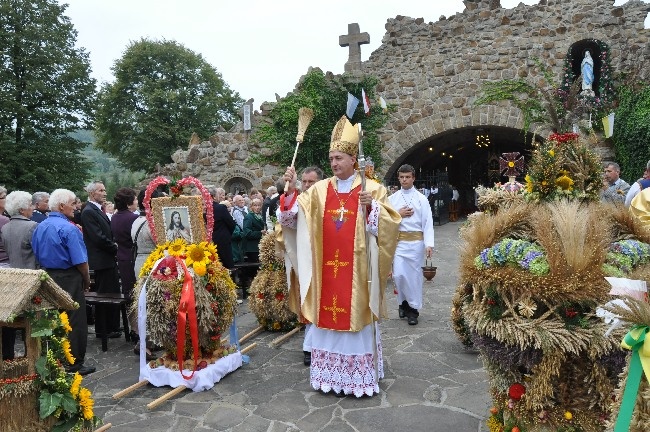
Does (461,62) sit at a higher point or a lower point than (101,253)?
higher

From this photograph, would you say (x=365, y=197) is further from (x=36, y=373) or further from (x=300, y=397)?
(x=36, y=373)

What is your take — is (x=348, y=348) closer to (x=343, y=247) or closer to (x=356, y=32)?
(x=343, y=247)

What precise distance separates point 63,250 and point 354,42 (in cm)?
1268

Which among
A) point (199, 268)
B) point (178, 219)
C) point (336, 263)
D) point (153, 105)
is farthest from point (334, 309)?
point (153, 105)

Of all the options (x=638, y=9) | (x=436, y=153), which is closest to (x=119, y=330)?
(x=638, y=9)

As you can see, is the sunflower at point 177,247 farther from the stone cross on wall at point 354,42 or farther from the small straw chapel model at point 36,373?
the stone cross on wall at point 354,42

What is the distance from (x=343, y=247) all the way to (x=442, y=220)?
1648 cm

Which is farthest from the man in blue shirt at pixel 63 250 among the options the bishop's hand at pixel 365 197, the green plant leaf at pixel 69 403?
the bishop's hand at pixel 365 197

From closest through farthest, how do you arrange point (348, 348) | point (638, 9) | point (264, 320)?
point (348, 348) < point (264, 320) < point (638, 9)

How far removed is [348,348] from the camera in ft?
15.4

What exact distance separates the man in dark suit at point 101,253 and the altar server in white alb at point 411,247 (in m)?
3.73

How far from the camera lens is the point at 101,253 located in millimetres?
6742

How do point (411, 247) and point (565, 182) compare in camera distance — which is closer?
point (565, 182)

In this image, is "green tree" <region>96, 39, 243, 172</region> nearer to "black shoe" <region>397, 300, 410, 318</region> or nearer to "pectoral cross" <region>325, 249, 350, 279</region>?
"black shoe" <region>397, 300, 410, 318</region>
